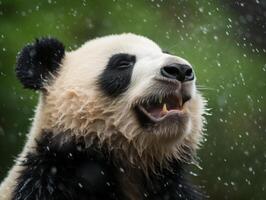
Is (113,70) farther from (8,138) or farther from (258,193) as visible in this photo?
(258,193)

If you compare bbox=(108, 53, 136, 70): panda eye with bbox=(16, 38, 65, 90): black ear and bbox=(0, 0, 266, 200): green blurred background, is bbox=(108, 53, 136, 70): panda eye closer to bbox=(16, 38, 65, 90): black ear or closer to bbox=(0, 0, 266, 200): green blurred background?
bbox=(16, 38, 65, 90): black ear

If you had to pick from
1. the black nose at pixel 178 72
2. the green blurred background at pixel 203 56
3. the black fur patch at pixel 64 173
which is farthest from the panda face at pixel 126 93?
the green blurred background at pixel 203 56

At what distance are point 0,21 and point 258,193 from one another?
3.30 metres

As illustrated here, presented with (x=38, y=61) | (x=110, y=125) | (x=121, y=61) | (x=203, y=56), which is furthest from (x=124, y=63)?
(x=203, y=56)

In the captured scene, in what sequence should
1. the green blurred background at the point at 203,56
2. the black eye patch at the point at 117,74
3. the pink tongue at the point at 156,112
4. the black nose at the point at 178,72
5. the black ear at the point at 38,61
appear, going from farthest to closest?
the green blurred background at the point at 203,56 → the black ear at the point at 38,61 → the black eye patch at the point at 117,74 → the pink tongue at the point at 156,112 → the black nose at the point at 178,72

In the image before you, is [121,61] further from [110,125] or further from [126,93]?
[110,125]

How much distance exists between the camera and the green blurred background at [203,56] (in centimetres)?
824

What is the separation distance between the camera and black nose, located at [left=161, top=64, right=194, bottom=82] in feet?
15.9

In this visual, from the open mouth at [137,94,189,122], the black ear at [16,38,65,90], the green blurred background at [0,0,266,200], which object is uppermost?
the open mouth at [137,94,189,122]

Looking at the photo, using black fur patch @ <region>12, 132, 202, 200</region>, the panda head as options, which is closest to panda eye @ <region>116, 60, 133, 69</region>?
the panda head

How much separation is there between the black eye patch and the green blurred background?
274 cm

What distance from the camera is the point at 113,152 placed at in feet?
16.7

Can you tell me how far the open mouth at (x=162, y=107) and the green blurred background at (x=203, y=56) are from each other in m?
2.98

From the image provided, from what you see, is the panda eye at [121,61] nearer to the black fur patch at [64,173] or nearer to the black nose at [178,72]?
the black nose at [178,72]
